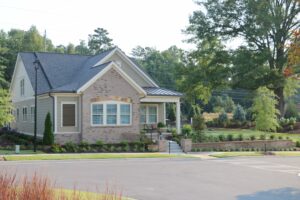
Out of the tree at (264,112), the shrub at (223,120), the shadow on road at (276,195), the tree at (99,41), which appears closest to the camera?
the shadow on road at (276,195)

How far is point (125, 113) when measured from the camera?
110ft

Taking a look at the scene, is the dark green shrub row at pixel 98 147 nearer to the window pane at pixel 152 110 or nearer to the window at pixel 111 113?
the window at pixel 111 113

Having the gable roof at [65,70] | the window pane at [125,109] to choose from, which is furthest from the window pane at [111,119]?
the gable roof at [65,70]

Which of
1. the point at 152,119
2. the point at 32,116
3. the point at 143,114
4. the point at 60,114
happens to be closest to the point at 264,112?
the point at 152,119

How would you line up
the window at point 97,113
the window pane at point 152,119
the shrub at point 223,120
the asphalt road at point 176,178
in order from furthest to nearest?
the shrub at point 223,120 → the window pane at point 152,119 → the window at point 97,113 → the asphalt road at point 176,178

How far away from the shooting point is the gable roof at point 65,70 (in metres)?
33.3

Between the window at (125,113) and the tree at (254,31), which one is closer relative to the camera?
the window at (125,113)

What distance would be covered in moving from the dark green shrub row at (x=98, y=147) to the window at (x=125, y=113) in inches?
91.4

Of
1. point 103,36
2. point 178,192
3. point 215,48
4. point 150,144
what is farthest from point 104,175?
point 103,36

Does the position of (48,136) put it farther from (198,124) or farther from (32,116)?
(198,124)

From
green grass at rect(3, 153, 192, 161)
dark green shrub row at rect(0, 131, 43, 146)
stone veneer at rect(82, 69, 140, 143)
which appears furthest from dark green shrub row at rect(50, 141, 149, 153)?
green grass at rect(3, 153, 192, 161)

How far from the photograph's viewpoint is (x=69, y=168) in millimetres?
20547

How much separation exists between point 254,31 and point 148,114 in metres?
18.0

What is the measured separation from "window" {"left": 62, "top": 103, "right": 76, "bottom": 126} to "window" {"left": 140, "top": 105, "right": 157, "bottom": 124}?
26.6 ft
